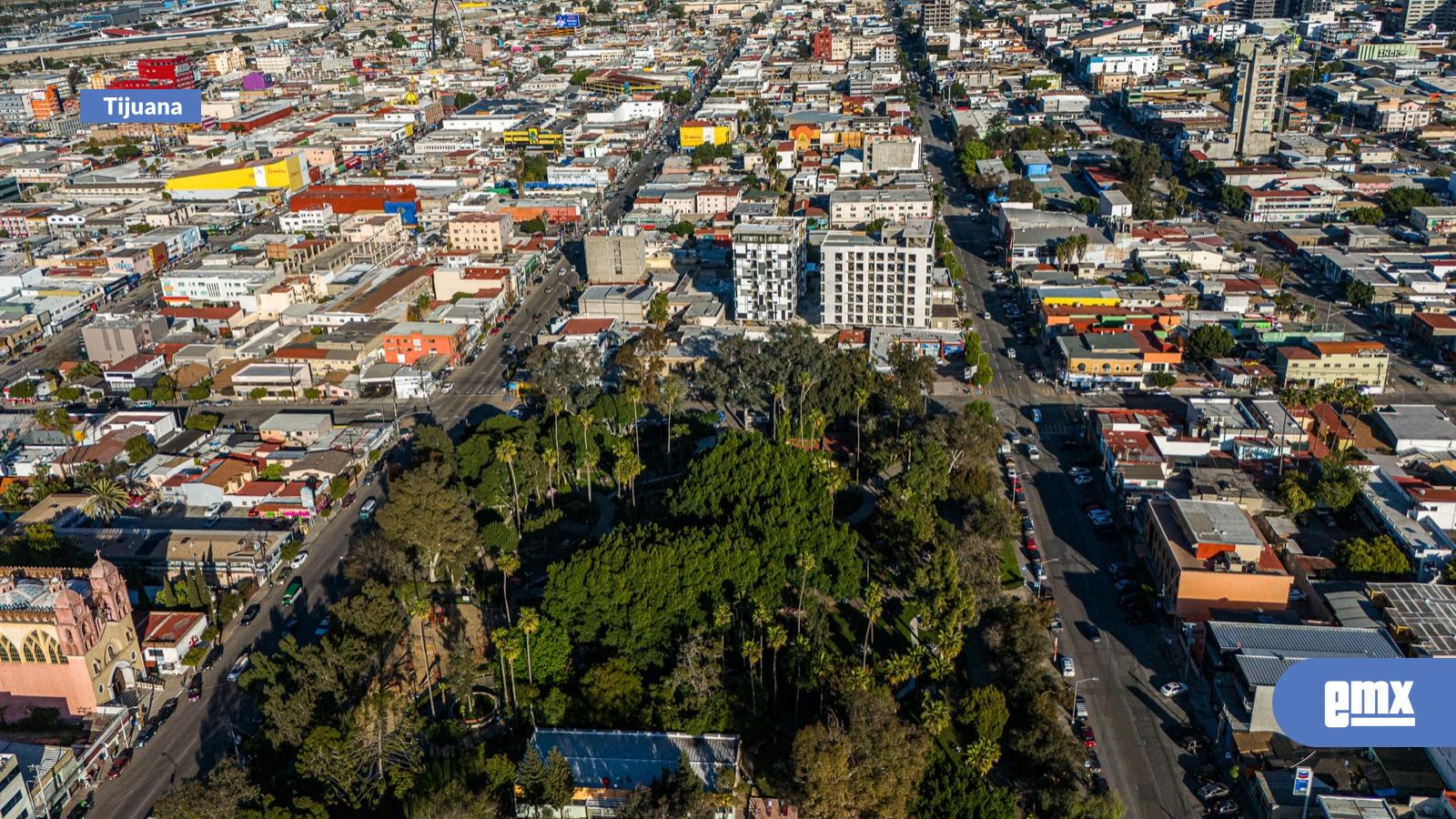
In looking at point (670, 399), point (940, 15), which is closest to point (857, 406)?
point (670, 399)

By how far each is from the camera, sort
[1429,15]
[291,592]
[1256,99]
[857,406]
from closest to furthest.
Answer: [291,592]
[857,406]
[1256,99]
[1429,15]

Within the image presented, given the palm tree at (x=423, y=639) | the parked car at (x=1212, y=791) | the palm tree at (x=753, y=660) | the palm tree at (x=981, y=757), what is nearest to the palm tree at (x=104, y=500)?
the palm tree at (x=423, y=639)

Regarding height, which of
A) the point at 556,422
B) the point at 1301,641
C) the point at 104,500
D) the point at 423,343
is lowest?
the point at 1301,641

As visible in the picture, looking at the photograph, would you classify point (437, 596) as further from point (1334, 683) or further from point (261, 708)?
point (1334, 683)

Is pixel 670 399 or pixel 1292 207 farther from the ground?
pixel 1292 207

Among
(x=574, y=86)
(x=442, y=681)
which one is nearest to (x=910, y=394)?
(x=442, y=681)

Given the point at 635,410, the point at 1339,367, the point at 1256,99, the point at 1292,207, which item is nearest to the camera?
the point at 635,410

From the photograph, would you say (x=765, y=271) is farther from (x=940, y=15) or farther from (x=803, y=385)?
(x=940, y=15)
